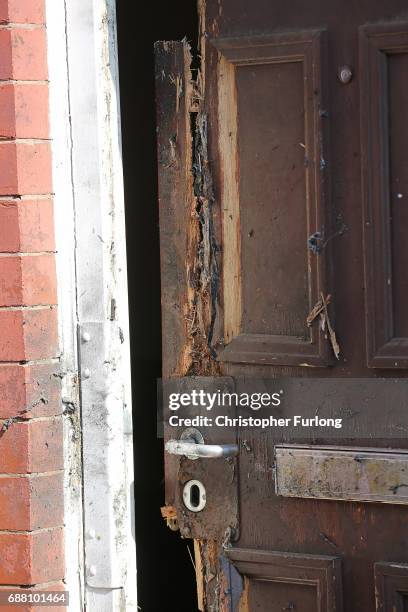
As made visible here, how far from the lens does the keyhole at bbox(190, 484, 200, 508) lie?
2133 millimetres

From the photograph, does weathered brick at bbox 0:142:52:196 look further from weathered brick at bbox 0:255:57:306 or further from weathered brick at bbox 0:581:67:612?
weathered brick at bbox 0:581:67:612

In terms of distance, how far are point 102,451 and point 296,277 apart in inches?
23.4

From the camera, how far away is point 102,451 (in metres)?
2.04

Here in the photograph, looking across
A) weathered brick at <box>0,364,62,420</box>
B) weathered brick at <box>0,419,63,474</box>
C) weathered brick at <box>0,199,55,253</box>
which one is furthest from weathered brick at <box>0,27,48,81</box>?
weathered brick at <box>0,419,63,474</box>

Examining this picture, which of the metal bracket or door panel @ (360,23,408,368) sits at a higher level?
door panel @ (360,23,408,368)

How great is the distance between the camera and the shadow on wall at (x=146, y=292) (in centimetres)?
256

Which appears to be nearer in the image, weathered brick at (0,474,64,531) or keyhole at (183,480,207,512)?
weathered brick at (0,474,64,531)

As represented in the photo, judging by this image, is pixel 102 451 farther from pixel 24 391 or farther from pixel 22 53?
pixel 22 53

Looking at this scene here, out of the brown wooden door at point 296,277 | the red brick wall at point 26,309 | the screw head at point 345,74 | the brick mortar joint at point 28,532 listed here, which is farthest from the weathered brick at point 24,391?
the screw head at point 345,74

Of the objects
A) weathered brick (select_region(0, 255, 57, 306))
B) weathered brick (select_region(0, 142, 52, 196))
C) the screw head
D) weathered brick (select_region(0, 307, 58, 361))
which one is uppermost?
the screw head

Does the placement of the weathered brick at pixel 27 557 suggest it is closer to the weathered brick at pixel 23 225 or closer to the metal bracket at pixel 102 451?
the metal bracket at pixel 102 451

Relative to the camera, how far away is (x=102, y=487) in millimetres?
2049

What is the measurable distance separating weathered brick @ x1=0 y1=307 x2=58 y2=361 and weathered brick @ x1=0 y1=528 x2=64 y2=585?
1.30 ft

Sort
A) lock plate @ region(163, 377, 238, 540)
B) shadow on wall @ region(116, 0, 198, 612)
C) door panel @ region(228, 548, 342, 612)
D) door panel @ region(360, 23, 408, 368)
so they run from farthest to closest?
shadow on wall @ region(116, 0, 198, 612)
lock plate @ region(163, 377, 238, 540)
door panel @ region(228, 548, 342, 612)
door panel @ region(360, 23, 408, 368)
